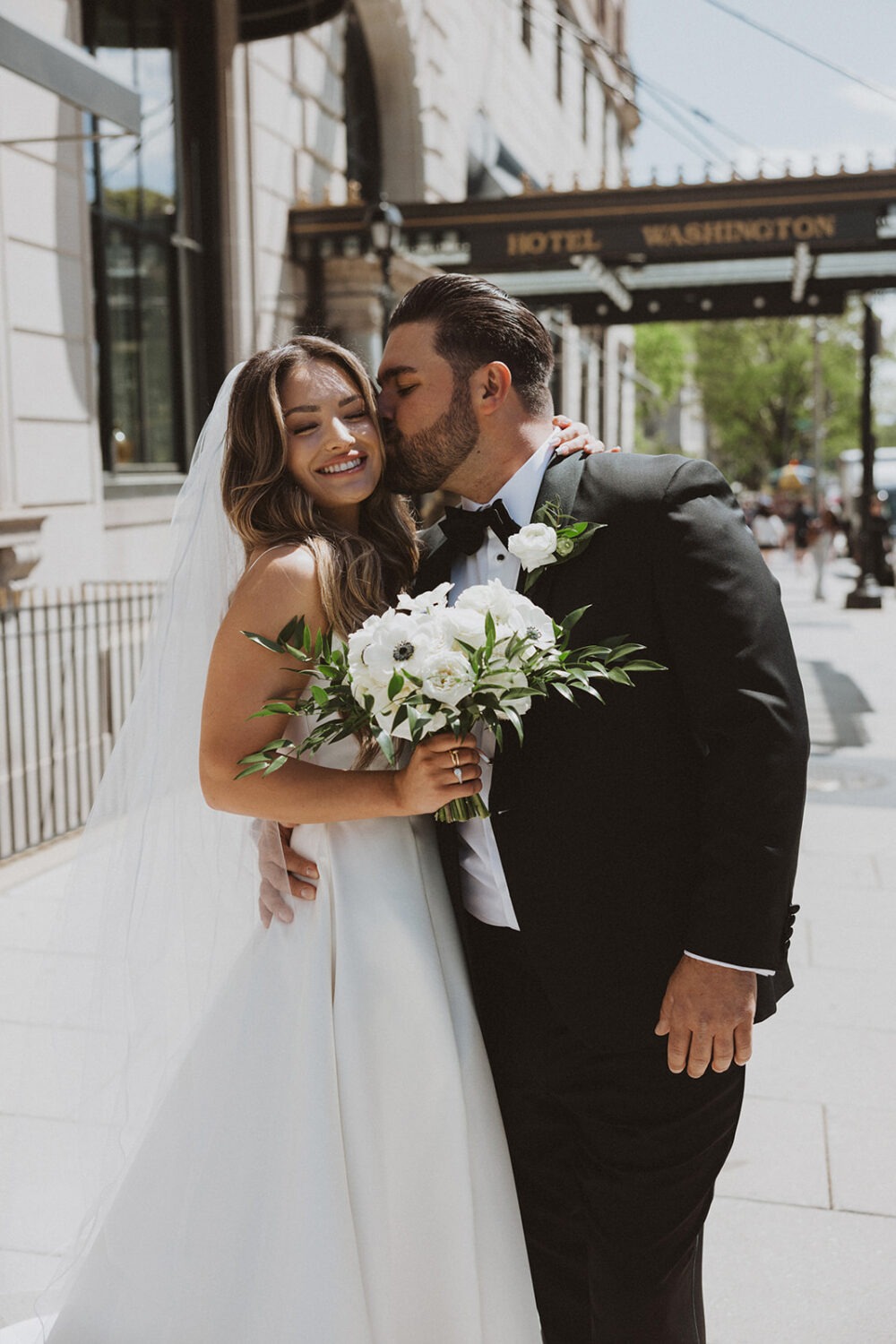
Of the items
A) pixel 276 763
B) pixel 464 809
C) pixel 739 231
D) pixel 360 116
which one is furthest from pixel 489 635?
pixel 360 116

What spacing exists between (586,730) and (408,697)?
0.44 meters

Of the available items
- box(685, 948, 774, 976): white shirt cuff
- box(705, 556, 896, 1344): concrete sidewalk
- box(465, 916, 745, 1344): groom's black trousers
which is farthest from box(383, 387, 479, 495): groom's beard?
box(705, 556, 896, 1344): concrete sidewalk

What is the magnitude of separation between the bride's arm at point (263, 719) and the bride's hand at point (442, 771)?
7.0 inches

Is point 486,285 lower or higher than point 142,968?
higher

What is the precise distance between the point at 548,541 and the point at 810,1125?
2938mm

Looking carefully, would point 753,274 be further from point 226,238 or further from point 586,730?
point 586,730

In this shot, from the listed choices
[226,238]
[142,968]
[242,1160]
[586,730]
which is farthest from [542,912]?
[226,238]

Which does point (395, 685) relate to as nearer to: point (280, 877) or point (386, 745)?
point (386, 745)

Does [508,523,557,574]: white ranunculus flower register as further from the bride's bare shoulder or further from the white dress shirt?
the bride's bare shoulder

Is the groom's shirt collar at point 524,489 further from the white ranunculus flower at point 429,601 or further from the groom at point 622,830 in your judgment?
the white ranunculus flower at point 429,601

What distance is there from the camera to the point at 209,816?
3.12 metres

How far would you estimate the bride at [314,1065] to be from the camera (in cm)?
Result: 262

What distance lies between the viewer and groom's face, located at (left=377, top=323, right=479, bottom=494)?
2631 millimetres

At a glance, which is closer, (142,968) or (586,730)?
(586,730)
